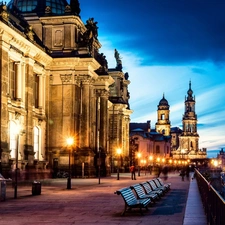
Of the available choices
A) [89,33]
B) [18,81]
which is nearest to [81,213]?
[18,81]

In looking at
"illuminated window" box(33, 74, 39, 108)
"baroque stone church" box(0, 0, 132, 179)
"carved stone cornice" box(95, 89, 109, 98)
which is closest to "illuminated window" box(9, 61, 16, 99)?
"baroque stone church" box(0, 0, 132, 179)

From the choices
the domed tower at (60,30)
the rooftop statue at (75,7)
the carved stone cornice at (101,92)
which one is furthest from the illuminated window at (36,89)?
the carved stone cornice at (101,92)

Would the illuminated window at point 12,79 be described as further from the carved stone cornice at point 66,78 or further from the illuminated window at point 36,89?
the carved stone cornice at point 66,78

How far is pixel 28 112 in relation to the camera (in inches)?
2228

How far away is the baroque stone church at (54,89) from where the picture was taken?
5462cm

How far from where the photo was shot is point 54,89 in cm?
6631

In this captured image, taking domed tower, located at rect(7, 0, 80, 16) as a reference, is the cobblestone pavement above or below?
below

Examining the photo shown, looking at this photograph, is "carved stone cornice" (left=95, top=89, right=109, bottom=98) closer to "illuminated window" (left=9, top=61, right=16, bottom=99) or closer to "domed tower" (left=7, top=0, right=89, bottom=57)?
"domed tower" (left=7, top=0, right=89, bottom=57)

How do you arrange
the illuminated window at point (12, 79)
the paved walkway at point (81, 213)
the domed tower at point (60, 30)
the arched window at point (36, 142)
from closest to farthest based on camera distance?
1. the paved walkway at point (81, 213)
2. the illuminated window at point (12, 79)
3. the arched window at point (36, 142)
4. the domed tower at point (60, 30)

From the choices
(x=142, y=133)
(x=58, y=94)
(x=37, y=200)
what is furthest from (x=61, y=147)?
(x=142, y=133)

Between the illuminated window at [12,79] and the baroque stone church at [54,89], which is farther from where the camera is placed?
the baroque stone church at [54,89]

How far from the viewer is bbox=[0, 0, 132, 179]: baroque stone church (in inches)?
2151

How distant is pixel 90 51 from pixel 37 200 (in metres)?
42.6

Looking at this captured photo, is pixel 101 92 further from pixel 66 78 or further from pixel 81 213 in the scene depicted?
pixel 81 213
